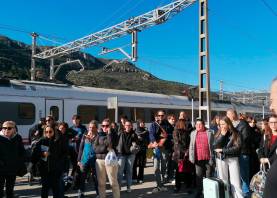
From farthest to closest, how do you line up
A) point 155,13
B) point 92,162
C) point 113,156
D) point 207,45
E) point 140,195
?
point 155,13
point 207,45
point 140,195
point 92,162
point 113,156

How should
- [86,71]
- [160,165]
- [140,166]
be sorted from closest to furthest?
[160,165], [140,166], [86,71]

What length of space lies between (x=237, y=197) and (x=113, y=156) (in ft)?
8.09

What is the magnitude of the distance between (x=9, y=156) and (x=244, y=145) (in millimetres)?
4796

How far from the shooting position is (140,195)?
969 cm

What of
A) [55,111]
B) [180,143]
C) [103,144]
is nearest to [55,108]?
[55,111]

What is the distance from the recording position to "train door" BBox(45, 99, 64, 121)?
647 inches

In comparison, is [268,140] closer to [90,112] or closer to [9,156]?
[9,156]

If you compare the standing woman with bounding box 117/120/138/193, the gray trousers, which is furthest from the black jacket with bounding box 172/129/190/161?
the gray trousers

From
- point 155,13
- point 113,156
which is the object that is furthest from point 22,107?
point 155,13

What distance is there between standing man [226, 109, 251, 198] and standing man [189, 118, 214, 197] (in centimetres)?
58

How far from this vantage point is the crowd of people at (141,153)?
24.6 ft

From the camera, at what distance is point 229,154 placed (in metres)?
8.21

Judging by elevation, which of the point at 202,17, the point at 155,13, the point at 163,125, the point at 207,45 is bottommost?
the point at 163,125

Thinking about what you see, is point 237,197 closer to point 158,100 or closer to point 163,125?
point 163,125
